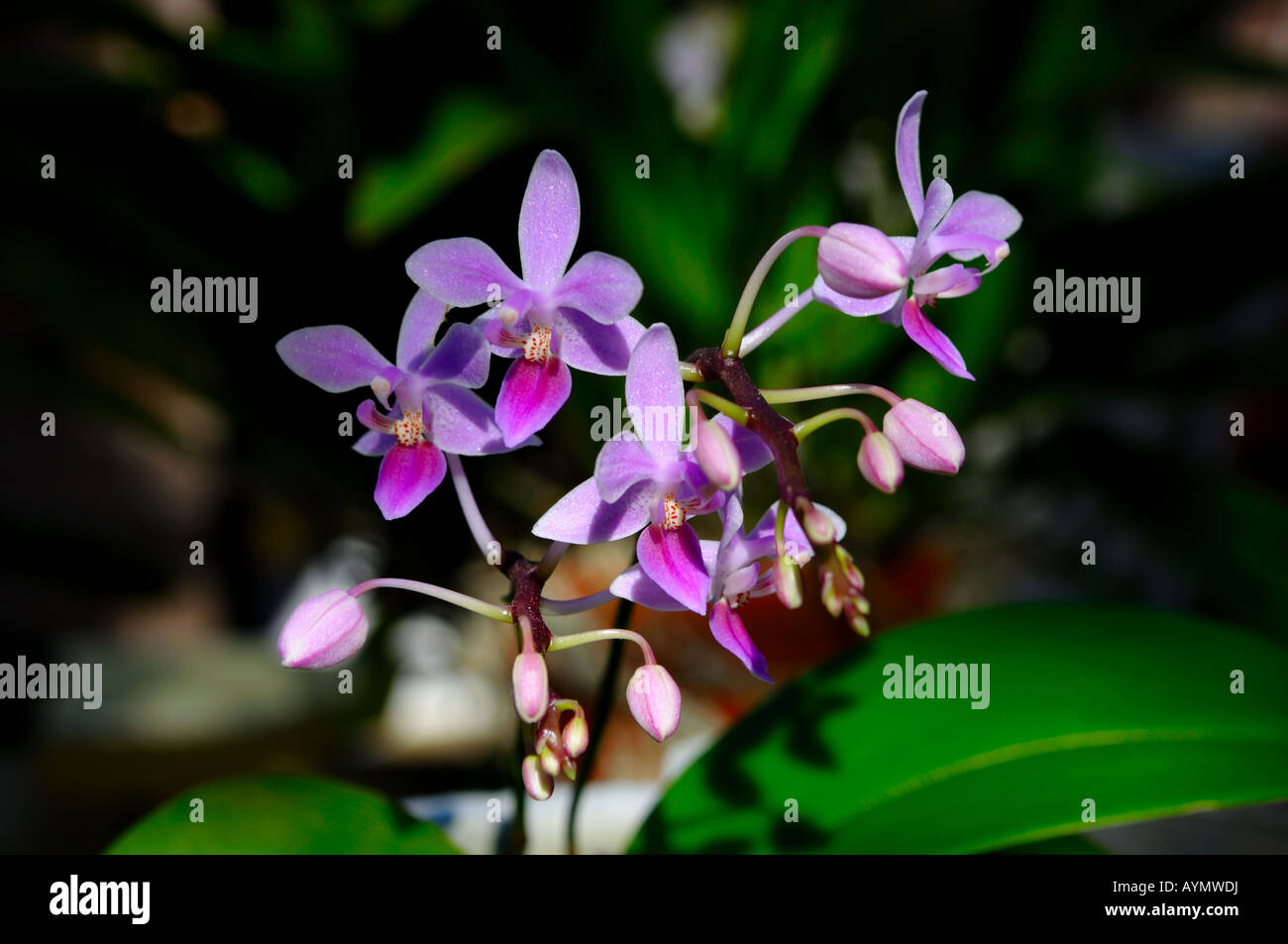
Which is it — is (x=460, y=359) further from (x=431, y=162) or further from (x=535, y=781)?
(x=431, y=162)

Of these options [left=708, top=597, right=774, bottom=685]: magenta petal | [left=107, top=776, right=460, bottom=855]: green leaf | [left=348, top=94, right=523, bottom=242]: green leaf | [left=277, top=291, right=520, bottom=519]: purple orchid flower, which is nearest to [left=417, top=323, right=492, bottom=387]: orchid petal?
[left=277, top=291, right=520, bottom=519]: purple orchid flower

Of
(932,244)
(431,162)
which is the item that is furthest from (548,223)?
(431,162)

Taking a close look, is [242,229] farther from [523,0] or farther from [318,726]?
[318,726]

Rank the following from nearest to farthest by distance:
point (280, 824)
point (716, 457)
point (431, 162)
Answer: point (716, 457)
point (280, 824)
point (431, 162)

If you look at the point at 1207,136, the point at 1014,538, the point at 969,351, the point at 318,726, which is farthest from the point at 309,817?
the point at 1207,136

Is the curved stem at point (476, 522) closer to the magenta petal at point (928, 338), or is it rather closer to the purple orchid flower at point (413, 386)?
the purple orchid flower at point (413, 386)

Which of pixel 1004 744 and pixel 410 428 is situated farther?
pixel 1004 744
